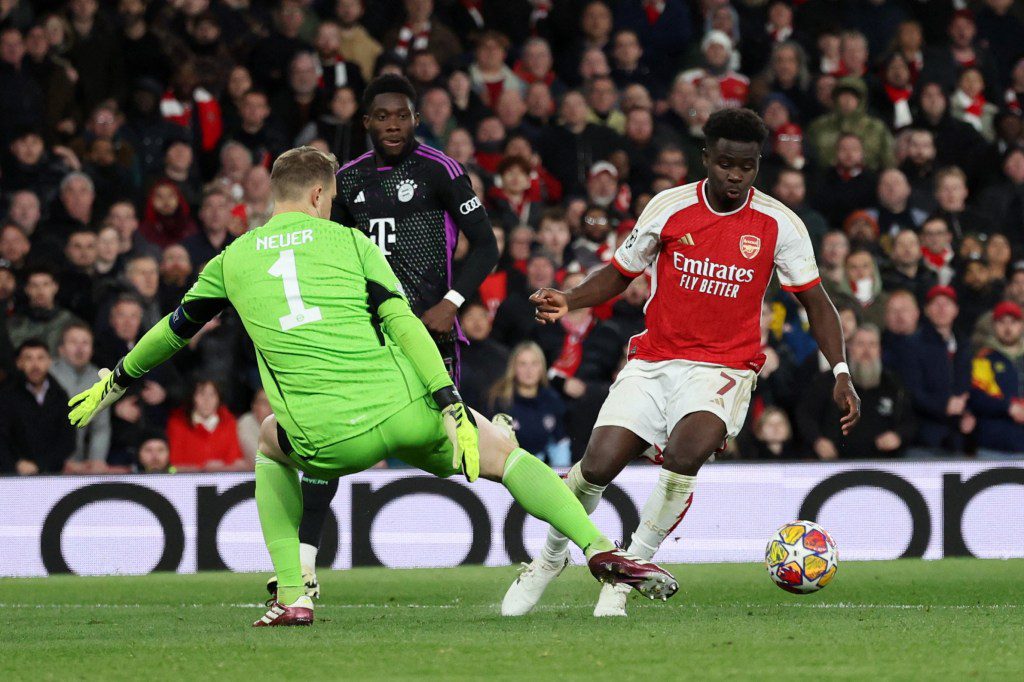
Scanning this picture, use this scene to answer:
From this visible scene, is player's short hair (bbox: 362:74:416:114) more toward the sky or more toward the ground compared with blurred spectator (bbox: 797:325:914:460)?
more toward the sky

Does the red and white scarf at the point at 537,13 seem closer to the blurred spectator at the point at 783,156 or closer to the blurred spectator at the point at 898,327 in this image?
the blurred spectator at the point at 783,156

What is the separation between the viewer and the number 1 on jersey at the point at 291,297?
6.30 meters

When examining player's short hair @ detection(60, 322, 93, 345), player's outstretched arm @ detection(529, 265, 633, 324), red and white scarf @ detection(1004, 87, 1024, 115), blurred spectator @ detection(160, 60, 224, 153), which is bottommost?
player's short hair @ detection(60, 322, 93, 345)

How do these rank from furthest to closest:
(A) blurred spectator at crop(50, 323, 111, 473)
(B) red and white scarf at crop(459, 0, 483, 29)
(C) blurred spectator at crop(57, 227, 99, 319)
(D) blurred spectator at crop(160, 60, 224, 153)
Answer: (B) red and white scarf at crop(459, 0, 483, 29) → (D) blurred spectator at crop(160, 60, 224, 153) → (C) blurred spectator at crop(57, 227, 99, 319) → (A) blurred spectator at crop(50, 323, 111, 473)

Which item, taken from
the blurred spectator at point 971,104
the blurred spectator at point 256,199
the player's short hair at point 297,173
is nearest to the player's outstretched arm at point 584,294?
the player's short hair at point 297,173

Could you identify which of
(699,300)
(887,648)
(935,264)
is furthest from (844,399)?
(935,264)

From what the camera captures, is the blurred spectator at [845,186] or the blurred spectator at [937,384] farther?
the blurred spectator at [845,186]

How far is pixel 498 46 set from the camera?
15.3 m

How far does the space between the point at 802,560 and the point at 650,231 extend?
166 centimetres

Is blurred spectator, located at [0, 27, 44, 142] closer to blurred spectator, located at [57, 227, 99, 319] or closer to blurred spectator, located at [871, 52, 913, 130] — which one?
blurred spectator, located at [57, 227, 99, 319]

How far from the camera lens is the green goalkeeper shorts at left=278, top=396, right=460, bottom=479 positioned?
630 centimetres

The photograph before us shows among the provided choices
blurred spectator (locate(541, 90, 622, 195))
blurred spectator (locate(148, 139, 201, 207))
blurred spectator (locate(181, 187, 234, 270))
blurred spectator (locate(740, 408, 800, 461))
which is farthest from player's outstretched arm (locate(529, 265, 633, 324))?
blurred spectator (locate(541, 90, 622, 195))

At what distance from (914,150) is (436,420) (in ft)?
32.2

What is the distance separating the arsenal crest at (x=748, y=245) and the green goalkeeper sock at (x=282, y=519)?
220 centimetres
